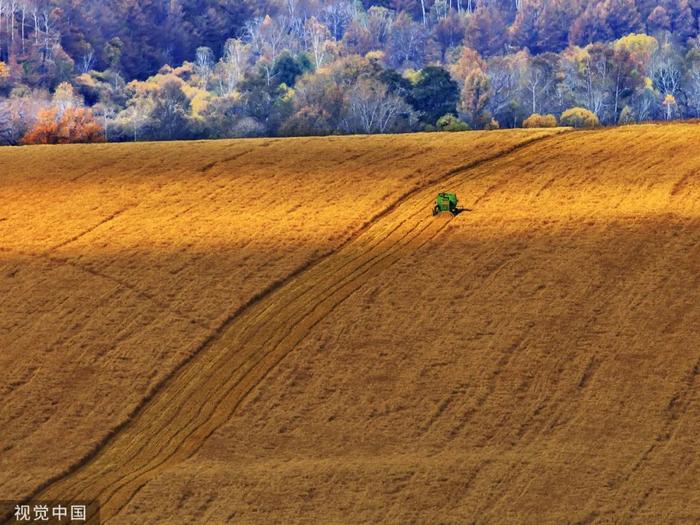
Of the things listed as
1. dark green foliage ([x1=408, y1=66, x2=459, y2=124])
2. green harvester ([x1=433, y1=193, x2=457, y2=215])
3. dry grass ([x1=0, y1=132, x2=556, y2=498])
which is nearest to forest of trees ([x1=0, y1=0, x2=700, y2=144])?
dark green foliage ([x1=408, y1=66, x2=459, y2=124])

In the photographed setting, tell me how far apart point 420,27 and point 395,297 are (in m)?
100

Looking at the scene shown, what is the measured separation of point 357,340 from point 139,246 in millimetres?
8555

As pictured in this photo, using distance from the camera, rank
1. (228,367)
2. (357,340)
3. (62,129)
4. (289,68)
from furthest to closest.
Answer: (289,68) → (62,129) → (357,340) → (228,367)

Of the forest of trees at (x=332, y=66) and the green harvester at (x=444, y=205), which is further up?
the green harvester at (x=444, y=205)

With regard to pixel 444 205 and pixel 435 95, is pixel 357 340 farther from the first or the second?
pixel 435 95

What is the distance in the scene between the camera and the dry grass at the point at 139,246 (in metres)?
30.2

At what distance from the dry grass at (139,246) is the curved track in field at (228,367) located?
347 millimetres

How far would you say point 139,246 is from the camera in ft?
128

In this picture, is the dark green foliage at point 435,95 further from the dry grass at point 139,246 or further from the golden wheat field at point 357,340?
the golden wheat field at point 357,340

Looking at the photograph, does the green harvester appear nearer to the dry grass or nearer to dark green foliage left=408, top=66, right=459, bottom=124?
the dry grass

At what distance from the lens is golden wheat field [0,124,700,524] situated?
85.8 ft

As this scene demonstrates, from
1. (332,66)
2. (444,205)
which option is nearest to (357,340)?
(444,205)

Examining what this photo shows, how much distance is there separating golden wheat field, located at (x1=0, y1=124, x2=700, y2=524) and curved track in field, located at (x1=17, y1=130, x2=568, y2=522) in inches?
2.6

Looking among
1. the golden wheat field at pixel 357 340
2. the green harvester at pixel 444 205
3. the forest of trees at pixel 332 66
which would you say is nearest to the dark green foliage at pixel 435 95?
the forest of trees at pixel 332 66
